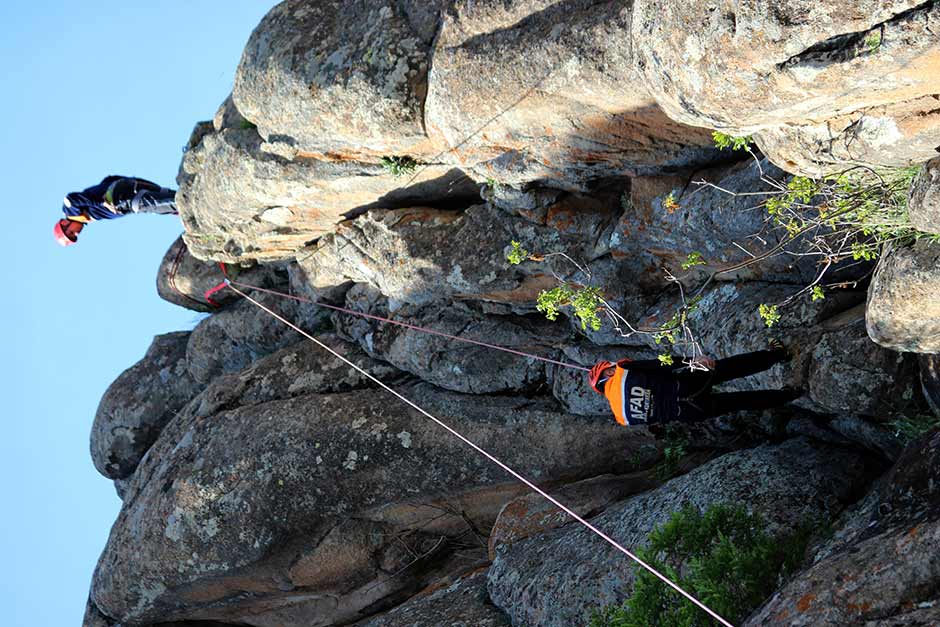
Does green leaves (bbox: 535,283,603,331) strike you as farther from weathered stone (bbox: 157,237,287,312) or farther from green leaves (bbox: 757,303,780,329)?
weathered stone (bbox: 157,237,287,312)

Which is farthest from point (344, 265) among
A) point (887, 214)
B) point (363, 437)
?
point (887, 214)

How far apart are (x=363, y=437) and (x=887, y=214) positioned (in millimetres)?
8766

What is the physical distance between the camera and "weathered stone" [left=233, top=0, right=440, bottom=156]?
10.1 m

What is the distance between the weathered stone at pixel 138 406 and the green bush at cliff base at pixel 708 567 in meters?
11.8

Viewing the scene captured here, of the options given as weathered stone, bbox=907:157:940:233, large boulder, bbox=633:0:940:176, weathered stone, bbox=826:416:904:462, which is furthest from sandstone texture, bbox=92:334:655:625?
weathered stone, bbox=907:157:940:233

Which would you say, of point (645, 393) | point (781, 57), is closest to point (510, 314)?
point (645, 393)

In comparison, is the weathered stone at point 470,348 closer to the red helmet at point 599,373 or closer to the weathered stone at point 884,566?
the red helmet at point 599,373

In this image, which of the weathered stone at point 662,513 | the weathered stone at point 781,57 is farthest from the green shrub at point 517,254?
the weathered stone at point 781,57

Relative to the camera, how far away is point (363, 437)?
1330cm

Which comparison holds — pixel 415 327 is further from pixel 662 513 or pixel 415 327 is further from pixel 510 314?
pixel 662 513

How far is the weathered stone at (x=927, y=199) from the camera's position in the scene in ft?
20.4

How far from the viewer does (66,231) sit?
1720 centimetres

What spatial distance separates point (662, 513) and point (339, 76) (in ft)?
22.4

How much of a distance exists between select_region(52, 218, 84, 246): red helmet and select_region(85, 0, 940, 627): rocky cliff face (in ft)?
7.33
